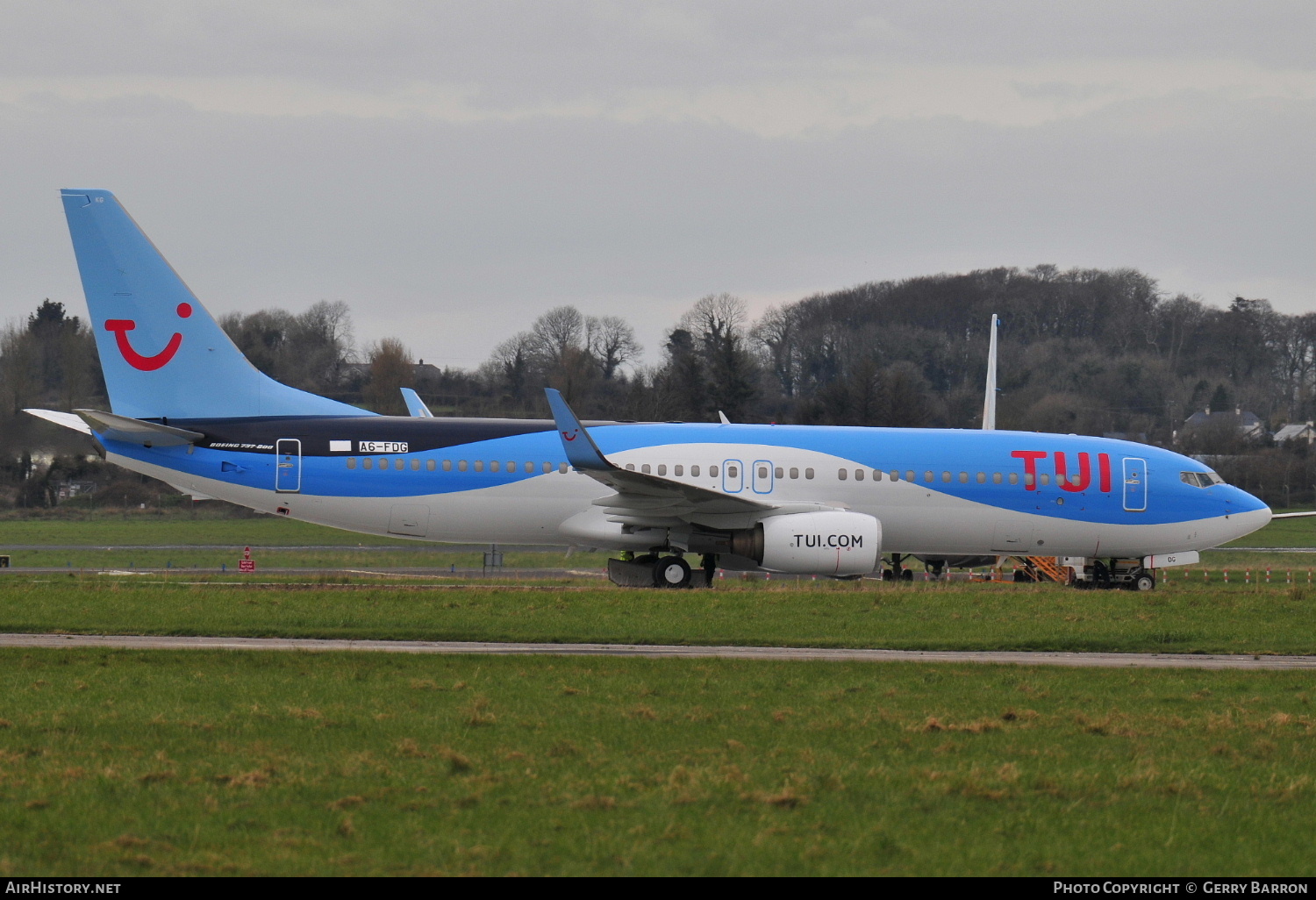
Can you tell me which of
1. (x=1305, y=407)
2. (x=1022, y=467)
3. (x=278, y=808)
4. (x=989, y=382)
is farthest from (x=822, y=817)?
(x=1305, y=407)

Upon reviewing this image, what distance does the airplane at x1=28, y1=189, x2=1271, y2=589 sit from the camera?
2508cm

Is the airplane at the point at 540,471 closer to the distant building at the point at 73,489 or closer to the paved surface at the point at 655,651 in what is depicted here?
the paved surface at the point at 655,651

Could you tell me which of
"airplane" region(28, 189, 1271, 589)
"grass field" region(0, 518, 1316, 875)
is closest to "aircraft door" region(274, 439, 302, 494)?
"airplane" region(28, 189, 1271, 589)

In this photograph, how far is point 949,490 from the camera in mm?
26531

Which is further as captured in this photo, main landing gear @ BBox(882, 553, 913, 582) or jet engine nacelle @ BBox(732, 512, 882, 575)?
Result: main landing gear @ BBox(882, 553, 913, 582)

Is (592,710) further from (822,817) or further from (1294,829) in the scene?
(1294,829)

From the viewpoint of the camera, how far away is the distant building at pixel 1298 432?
7438cm

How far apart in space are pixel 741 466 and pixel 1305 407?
81.1 m

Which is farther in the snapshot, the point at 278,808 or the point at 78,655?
the point at 78,655

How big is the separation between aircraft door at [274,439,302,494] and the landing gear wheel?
23.0ft

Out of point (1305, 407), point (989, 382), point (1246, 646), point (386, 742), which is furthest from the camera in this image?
point (1305, 407)

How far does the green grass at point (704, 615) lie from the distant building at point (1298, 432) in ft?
183

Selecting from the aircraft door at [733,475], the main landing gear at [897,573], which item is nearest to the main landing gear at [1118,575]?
the main landing gear at [897,573]

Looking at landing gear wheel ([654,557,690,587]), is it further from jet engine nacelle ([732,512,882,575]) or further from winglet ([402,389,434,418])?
winglet ([402,389,434,418])
